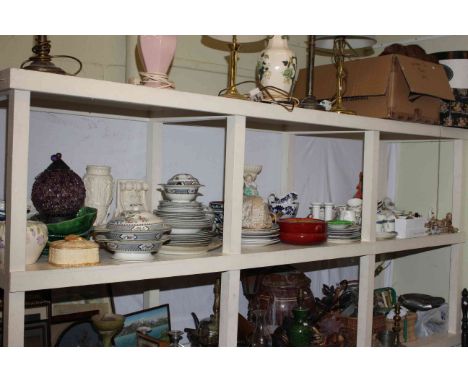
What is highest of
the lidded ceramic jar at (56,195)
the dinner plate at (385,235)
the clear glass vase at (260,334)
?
the lidded ceramic jar at (56,195)

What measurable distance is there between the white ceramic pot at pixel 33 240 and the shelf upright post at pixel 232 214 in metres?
0.52

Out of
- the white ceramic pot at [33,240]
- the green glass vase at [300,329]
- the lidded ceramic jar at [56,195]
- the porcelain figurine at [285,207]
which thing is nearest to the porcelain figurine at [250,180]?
the porcelain figurine at [285,207]

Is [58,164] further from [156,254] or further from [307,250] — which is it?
[307,250]

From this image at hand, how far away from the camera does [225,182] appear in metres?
1.68

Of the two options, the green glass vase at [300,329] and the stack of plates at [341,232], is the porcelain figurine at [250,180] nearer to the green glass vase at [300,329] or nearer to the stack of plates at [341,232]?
the stack of plates at [341,232]

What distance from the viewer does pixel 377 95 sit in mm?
2057

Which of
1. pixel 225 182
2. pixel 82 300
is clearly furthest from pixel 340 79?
pixel 82 300

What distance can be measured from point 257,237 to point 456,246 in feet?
3.43

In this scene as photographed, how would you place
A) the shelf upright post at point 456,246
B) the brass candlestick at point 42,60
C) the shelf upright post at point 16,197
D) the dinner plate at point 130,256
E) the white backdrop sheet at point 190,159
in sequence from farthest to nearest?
the shelf upright post at point 456,246, the white backdrop sheet at point 190,159, the dinner plate at point 130,256, the brass candlestick at point 42,60, the shelf upright post at point 16,197

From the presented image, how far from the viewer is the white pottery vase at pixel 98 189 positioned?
176cm

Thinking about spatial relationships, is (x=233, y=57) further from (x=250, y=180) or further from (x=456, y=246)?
(x=456, y=246)

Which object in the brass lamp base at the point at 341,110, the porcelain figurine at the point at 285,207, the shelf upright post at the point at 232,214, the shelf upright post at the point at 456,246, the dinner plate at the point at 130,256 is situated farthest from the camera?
the shelf upright post at the point at 456,246

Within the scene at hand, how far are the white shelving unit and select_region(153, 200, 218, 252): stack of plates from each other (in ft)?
0.20

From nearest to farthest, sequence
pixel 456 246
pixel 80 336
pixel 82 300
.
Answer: pixel 80 336, pixel 82 300, pixel 456 246
